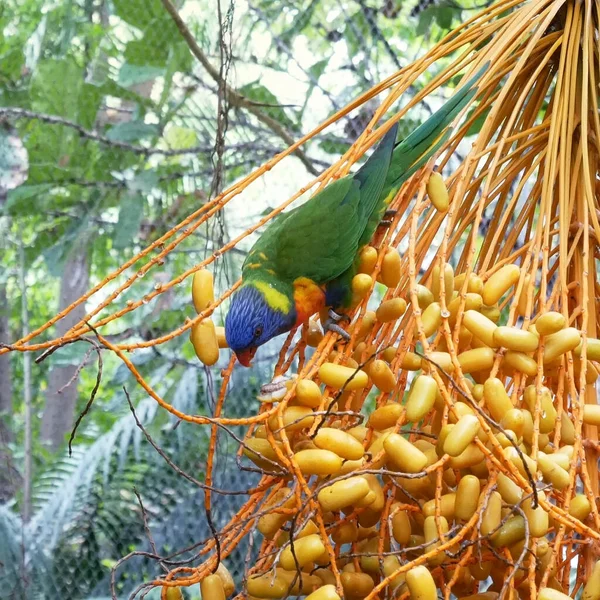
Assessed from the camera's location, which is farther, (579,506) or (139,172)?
(139,172)

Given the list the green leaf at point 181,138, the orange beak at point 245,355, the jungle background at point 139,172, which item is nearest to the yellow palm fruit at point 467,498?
the orange beak at point 245,355

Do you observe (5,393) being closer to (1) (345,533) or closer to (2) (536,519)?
(1) (345,533)

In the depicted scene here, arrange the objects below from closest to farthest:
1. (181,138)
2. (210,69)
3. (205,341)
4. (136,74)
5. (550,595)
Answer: (550,595) < (205,341) < (210,69) < (136,74) < (181,138)

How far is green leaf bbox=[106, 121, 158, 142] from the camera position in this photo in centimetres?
140

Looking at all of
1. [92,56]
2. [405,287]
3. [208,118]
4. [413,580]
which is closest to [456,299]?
[405,287]

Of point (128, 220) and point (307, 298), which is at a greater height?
point (128, 220)

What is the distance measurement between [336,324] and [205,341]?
0.16 metres

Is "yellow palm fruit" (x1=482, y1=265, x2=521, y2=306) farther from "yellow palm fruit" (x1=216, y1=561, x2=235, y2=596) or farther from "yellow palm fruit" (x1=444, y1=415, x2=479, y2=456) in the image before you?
"yellow palm fruit" (x1=216, y1=561, x2=235, y2=596)

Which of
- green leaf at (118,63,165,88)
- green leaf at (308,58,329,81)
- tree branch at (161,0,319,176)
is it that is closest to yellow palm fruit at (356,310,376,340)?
tree branch at (161,0,319,176)

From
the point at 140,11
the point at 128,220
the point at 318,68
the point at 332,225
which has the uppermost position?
the point at 140,11

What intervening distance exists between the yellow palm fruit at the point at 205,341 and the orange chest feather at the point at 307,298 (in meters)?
0.26

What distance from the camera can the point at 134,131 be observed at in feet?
4.62

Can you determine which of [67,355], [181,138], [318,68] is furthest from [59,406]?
[318,68]

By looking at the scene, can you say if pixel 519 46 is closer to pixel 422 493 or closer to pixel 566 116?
pixel 566 116
